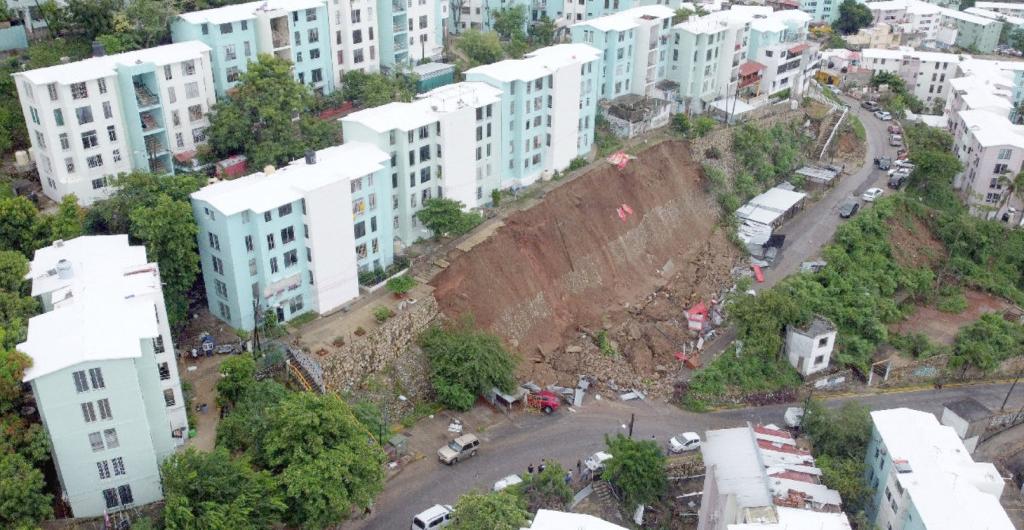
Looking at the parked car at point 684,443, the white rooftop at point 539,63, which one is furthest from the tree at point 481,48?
the parked car at point 684,443

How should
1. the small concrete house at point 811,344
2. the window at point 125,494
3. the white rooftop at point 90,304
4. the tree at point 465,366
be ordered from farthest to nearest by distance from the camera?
1. the small concrete house at point 811,344
2. the tree at point 465,366
3. the window at point 125,494
4. the white rooftop at point 90,304

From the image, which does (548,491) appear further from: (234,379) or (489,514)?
(234,379)

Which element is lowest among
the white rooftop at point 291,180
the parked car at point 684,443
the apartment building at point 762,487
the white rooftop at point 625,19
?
the parked car at point 684,443

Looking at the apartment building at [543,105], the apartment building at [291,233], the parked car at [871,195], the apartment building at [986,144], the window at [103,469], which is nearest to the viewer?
the window at [103,469]

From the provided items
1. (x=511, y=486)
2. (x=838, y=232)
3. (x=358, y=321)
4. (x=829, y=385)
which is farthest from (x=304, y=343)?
(x=838, y=232)

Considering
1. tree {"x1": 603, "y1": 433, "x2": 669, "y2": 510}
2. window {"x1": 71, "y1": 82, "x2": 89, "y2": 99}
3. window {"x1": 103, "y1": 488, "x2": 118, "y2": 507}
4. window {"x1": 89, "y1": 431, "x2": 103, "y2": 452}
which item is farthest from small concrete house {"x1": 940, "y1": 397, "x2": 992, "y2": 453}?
window {"x1": 71, "y1": 82, "x2": 89, "y2": 99}

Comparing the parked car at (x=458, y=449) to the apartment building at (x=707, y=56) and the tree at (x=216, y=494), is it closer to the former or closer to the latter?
the tree at (x=216, y=494)

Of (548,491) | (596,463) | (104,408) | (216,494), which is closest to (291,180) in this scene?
(104,408)
